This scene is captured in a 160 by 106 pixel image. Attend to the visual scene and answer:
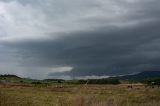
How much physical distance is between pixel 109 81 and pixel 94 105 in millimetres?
142623

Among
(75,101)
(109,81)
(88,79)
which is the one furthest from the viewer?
(109,81)

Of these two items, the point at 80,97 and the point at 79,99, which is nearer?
the point at 79,99

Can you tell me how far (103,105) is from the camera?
59.9ft

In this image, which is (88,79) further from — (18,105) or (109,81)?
(109,81)

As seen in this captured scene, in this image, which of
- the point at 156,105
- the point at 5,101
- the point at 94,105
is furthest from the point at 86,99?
the point at 156,105

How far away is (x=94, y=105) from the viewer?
59.1 ft

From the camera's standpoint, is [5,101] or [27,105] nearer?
[5,101]

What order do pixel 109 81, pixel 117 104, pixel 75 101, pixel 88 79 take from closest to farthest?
pixel 88 79, pixel 75 101, pixel 117 104, pixel 109 81

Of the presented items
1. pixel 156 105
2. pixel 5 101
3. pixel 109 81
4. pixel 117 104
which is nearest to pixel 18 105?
pixel 5 101

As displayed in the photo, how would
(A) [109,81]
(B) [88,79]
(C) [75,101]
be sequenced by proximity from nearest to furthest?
(B) [88,79] < (C) [75,101] < (A) [109,81]

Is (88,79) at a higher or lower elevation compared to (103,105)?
higher

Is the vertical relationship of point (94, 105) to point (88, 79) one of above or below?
below

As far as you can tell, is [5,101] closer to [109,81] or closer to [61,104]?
[61,104]

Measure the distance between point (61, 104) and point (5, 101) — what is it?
8.94ft
